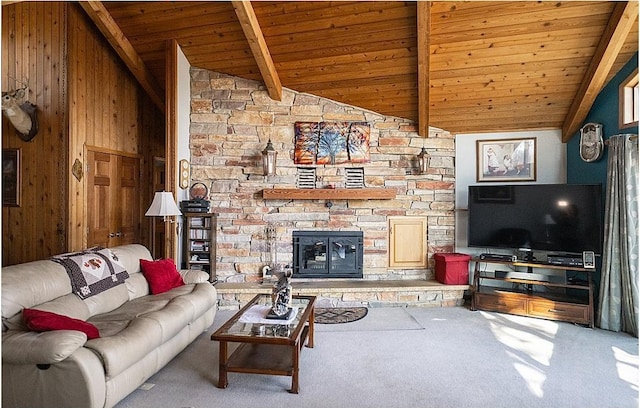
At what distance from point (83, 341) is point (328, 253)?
341cm

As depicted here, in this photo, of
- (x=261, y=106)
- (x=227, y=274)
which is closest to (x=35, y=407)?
(x=227, y=274)

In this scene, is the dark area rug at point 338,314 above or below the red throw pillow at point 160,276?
below

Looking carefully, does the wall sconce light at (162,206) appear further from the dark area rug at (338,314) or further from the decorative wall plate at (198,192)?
the dark area rug at (338,314)

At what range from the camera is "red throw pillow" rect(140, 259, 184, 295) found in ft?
13.1

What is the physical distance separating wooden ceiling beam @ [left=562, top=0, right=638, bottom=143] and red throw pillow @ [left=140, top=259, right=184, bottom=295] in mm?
4891

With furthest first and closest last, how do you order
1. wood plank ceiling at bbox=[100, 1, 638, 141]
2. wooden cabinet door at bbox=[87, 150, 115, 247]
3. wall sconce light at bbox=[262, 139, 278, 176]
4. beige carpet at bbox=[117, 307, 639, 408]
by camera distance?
wall sconce light at bbox=[262, 139, 278, 176] → wooden cabinet door at bbox=[87, 150, 115, 247] → wood plank ceiling at bbox=[100, 1, 638, 141] → beige carpet at bbox=[117, 307, 639, 408]

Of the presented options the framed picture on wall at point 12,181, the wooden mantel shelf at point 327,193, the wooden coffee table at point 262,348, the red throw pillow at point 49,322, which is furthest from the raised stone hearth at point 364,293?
the framed picture on wall at point 12,181

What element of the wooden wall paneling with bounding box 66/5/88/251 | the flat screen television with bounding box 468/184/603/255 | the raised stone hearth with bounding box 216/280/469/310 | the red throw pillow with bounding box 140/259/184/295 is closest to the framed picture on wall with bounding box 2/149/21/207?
the wooden wall paneling with bounding box 66/5/88/251

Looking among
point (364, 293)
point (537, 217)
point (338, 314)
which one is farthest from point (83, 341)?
point (537, 217)

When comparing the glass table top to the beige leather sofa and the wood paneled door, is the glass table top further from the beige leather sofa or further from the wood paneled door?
the wood paneled door

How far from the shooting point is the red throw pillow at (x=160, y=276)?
3.99m

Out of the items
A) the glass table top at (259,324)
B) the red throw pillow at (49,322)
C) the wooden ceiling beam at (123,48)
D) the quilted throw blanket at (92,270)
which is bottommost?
the glass table top at (259,324)

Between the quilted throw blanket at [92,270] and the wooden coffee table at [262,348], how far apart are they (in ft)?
3.93

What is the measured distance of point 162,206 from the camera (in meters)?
4.57
